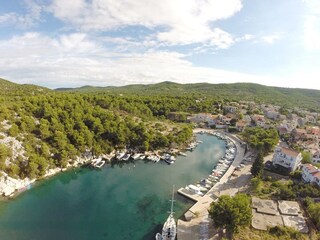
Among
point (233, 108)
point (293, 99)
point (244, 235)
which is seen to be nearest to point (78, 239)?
point (244, 235)

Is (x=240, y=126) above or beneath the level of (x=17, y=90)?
beneath

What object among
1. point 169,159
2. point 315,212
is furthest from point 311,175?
→ point 169,159

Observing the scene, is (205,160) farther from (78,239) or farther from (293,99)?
(293,99)

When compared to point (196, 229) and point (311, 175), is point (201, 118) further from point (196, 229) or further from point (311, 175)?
point (196, 229)

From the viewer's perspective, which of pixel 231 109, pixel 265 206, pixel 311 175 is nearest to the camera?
pixel 265 206

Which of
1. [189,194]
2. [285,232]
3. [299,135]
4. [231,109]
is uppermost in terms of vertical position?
[231,109]
